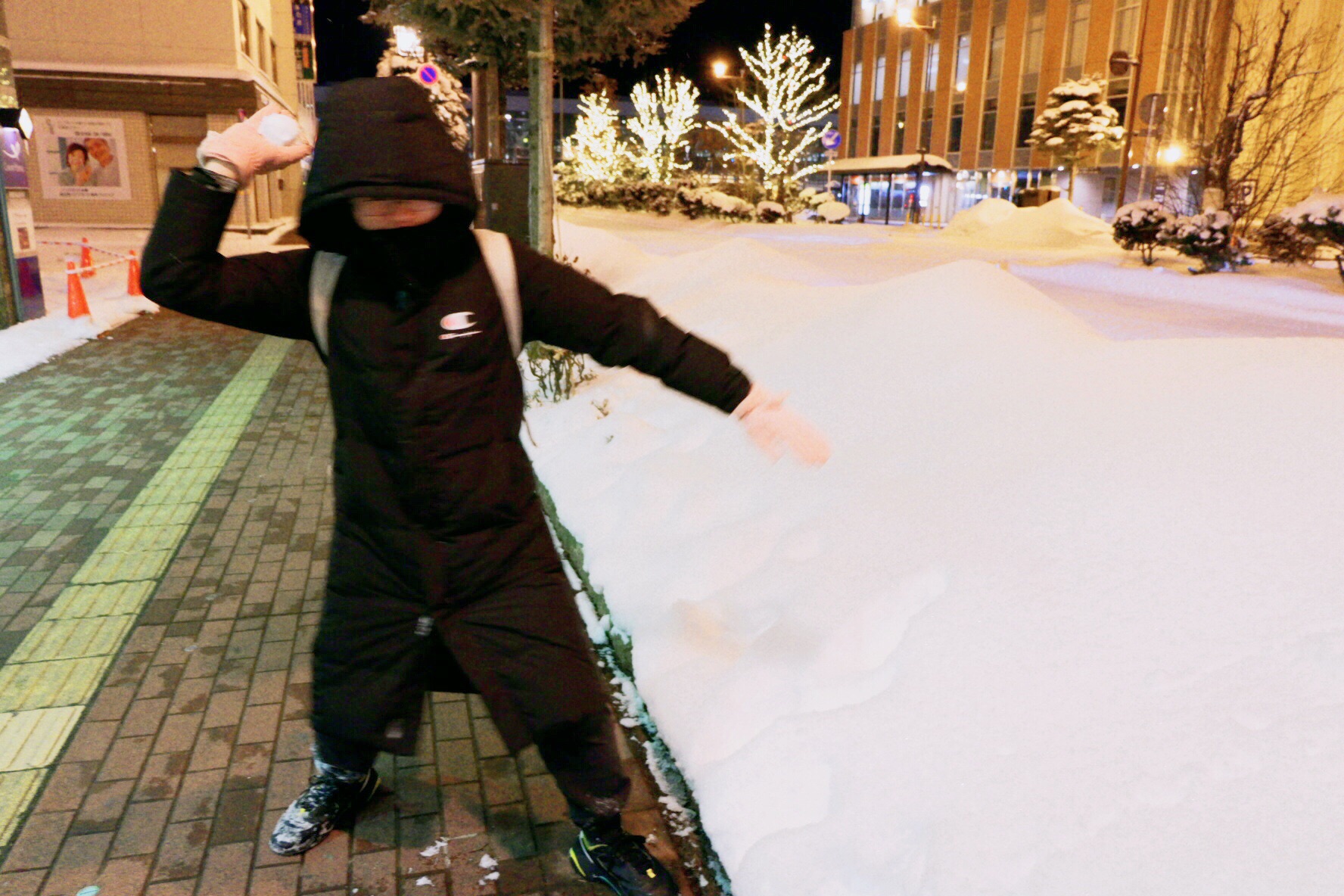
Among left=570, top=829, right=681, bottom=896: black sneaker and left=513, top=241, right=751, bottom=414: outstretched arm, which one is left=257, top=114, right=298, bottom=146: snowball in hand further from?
left=570, top=829, right=681, bottom=896: black sneaker

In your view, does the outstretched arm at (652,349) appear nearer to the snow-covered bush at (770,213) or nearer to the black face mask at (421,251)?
the black face mask at (421,251)

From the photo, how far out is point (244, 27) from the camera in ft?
97.0

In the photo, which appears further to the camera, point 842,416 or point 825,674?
point 842,416

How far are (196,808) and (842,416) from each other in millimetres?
2963

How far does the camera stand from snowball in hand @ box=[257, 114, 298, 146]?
2.09m

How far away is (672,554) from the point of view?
3.96 meters

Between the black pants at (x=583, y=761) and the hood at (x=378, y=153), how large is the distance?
126cm

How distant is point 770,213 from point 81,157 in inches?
740

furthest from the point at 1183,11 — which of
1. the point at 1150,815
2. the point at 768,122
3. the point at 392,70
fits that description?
the point at 1150,815

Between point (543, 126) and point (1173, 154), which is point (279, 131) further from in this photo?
point (1173, 154)

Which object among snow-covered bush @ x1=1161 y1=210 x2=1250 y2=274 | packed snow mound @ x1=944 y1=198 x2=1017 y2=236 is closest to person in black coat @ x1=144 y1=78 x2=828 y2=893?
snow-covered bush @ x1=1161 y1=210 x2=1250 y2=274

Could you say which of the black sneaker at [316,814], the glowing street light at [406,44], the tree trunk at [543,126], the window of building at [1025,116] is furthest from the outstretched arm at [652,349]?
the window of building at [1025,116]

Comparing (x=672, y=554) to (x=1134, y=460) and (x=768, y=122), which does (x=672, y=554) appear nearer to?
(x=1134, y=460)

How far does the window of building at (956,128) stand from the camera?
1881 inches
